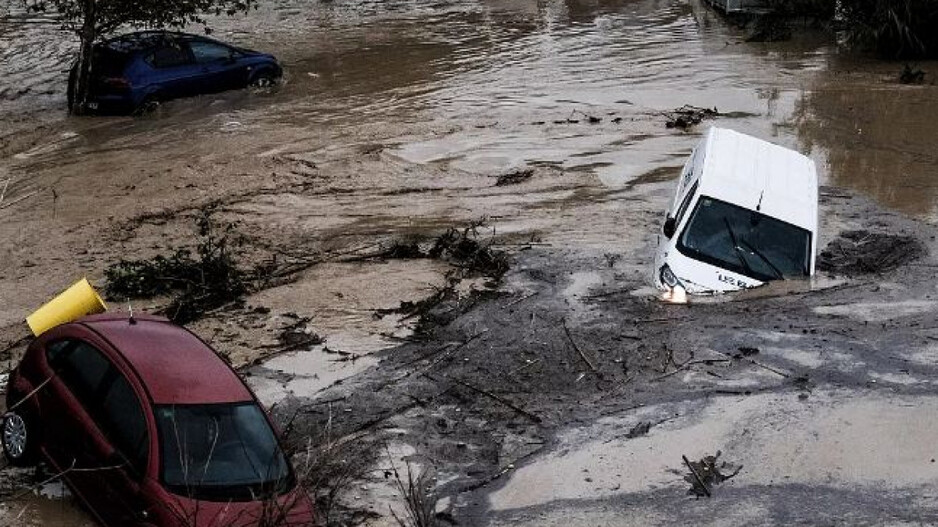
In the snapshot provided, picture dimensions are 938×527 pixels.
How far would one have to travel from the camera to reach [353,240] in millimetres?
14703

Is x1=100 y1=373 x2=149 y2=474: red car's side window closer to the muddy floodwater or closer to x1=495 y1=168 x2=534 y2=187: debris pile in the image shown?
the muddy floodwater

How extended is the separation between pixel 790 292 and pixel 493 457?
4.19 meters

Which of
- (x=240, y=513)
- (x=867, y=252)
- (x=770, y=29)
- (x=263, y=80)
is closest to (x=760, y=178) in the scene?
(x=867, y=252)

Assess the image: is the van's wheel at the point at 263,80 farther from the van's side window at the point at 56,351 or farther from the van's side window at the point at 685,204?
the van's side window at the point at 56,351

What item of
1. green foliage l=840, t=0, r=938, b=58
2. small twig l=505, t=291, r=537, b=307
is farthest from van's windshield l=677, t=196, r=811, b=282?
green foliage l=840, t=0, r=938, b=58

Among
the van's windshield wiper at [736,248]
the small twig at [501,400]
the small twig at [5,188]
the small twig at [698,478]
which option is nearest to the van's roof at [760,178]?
the van's windshield wiper at [736,248]

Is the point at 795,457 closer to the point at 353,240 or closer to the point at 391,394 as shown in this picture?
the point at 391,394

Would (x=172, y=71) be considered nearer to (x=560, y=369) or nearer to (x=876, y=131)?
(x=876, y=131)

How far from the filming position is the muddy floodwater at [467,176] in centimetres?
1005

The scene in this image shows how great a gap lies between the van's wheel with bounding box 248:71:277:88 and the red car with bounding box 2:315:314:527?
1410 cm

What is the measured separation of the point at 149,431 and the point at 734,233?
6778 mm

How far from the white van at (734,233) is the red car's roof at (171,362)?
5281 millimetres

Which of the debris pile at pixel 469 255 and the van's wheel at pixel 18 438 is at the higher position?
the van's wheel at pixel 18 438

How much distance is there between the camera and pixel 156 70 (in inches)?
811
